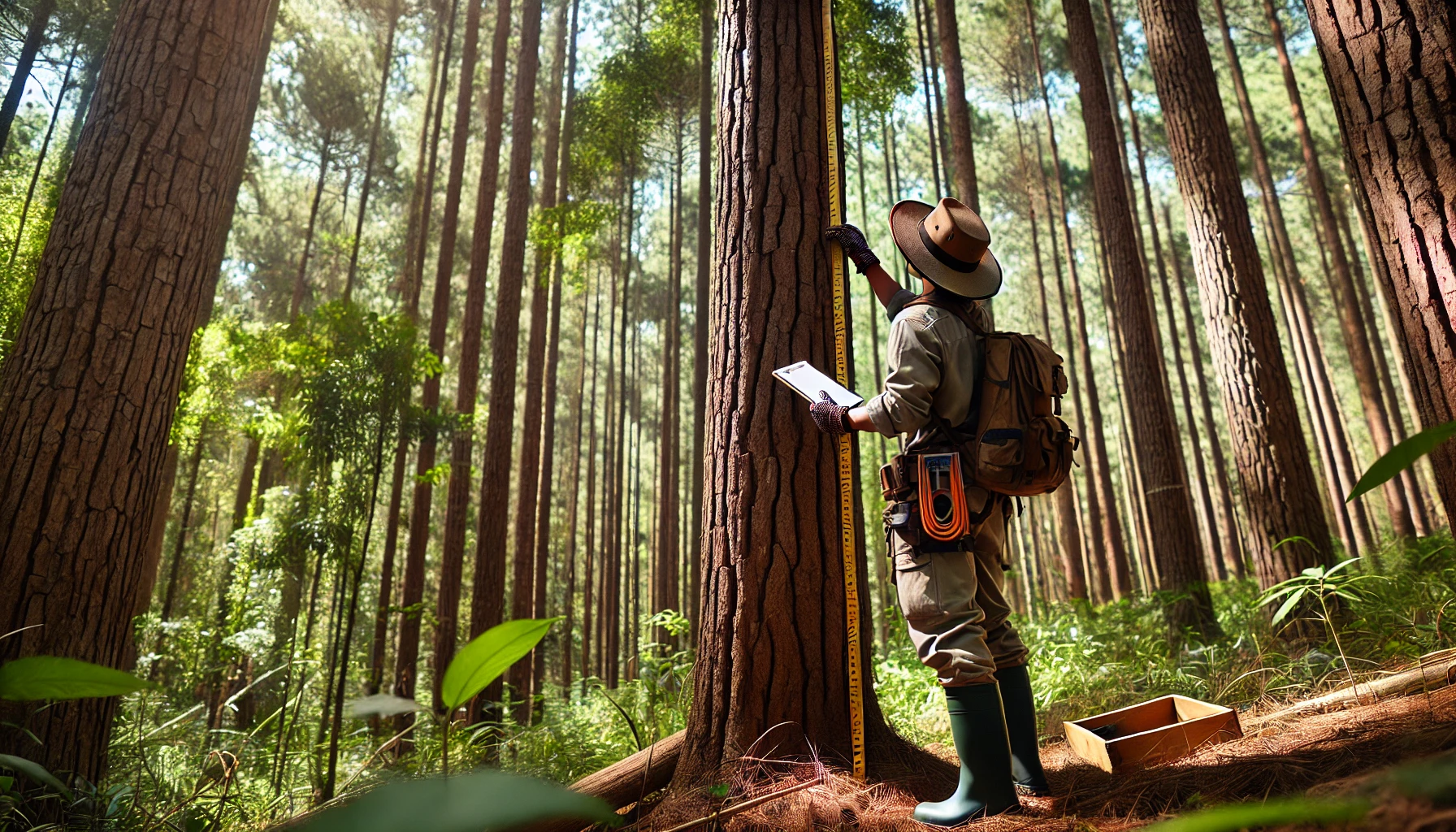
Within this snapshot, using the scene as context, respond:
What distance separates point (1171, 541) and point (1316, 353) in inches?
559

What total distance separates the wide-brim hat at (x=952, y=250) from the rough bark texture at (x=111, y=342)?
3.32 meters

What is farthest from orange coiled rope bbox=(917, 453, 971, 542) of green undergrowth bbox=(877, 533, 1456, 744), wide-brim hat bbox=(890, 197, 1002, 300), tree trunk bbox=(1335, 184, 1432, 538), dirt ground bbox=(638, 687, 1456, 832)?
tree trunk bbox=(1335, 184, 1432, 538)

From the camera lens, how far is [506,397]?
8773mm

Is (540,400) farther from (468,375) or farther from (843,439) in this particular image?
(843,439)

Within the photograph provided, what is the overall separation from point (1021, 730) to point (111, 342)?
4074 mm

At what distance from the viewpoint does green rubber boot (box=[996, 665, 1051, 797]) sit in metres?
2.73

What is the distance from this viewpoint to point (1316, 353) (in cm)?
1738

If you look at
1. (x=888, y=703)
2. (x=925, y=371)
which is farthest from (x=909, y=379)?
(x=888, y=703)

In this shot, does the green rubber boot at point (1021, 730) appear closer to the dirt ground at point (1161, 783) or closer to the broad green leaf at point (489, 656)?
the dirt ground at point (1161, 783)

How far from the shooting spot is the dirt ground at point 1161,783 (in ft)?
6.71

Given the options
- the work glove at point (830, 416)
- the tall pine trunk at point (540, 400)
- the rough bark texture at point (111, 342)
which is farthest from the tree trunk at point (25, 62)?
the work glove at point (830, 416)

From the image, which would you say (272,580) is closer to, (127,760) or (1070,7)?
(127,760)

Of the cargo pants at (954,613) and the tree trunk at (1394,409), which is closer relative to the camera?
the cargo pants at (954,613)

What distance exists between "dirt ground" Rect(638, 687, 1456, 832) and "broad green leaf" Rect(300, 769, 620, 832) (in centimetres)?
192
